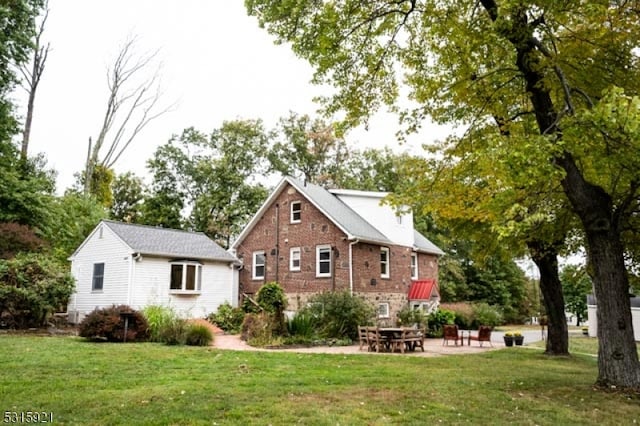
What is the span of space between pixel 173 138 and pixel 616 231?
111 feet

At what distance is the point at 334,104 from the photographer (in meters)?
10.9

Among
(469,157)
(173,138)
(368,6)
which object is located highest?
(173,138)

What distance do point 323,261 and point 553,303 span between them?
10473 millimetres

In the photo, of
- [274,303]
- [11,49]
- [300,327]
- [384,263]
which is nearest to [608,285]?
[300,327]

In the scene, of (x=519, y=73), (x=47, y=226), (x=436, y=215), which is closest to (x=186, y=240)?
(x=47, y=226)

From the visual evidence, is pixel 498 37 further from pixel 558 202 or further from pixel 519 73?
pixel 558 202

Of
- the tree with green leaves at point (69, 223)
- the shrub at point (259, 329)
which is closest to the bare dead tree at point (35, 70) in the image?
the tree with green leaves at point (69, 223)

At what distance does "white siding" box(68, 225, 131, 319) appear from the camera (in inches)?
822

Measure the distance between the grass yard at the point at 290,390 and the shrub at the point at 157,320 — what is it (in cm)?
329

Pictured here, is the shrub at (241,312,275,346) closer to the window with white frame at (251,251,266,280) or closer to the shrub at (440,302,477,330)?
the window with white frame at (251,251,266,280)

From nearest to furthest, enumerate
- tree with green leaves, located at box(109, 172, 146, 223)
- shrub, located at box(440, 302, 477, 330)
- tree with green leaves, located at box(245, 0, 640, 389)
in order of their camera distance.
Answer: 1. tree with green leaves, located at box(245, 0, 640, 389)
2. shrub, located at box(440, 302, 477, 330)
3. tree with green leaves, located at box(109, 172, 146, 223)

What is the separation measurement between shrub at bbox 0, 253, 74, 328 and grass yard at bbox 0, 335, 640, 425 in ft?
22.8

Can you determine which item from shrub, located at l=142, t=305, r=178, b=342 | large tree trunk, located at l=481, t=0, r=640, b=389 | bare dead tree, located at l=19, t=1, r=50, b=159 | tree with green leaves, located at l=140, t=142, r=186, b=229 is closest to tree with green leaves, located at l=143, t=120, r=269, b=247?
tree with green leaves, located at l=140, t=142, r=186, b=229

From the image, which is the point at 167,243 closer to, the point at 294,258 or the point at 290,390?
the point at 294,258
